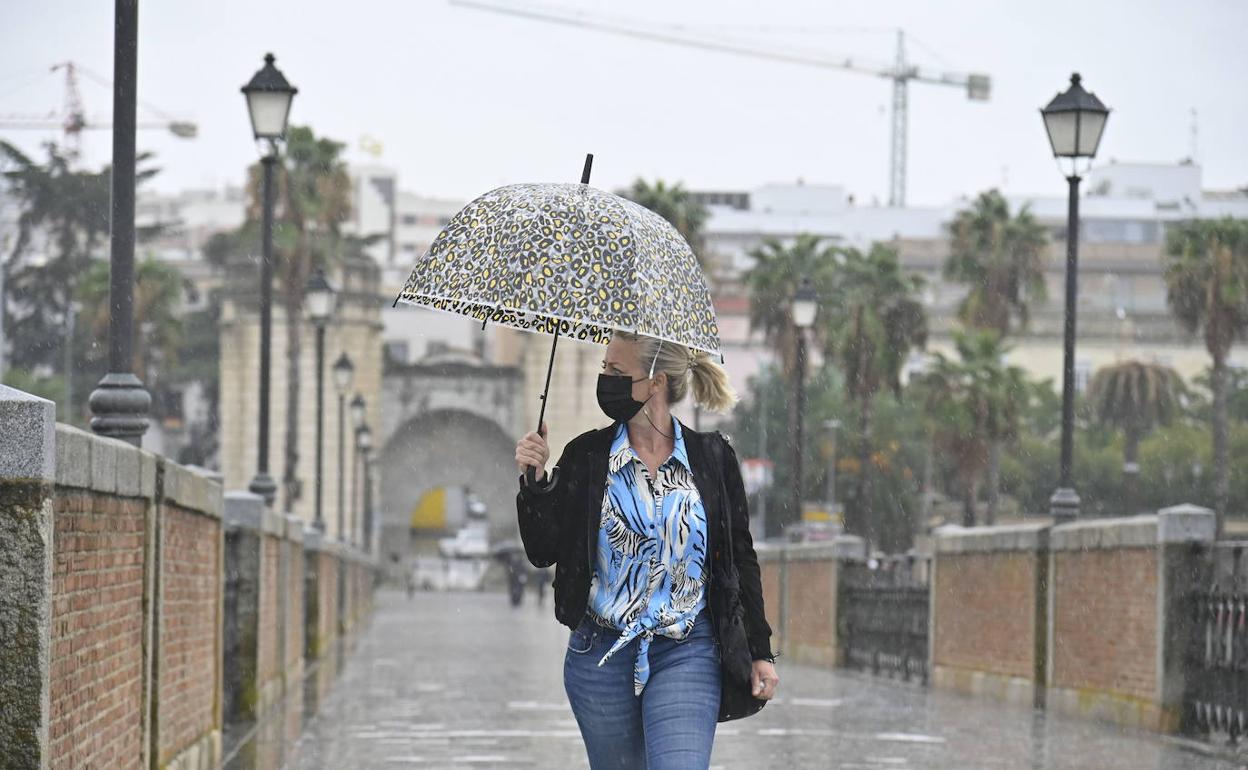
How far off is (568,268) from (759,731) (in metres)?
9.44

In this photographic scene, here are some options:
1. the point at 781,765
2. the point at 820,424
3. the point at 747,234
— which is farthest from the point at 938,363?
the point at 747,234

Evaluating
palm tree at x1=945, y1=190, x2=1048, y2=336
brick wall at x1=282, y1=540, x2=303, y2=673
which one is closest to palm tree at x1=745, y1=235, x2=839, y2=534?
palm tree at x1=945, y1=190, x2=1048, y2=336

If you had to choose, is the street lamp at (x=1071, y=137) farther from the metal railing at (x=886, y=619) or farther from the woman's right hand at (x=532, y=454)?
the woman's right hand at (x=532, y=454)

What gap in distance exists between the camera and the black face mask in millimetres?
5824

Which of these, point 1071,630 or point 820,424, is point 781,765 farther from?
point 820,424

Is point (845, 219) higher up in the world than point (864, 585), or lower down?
higher up

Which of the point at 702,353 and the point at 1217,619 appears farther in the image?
the point at 1217,619

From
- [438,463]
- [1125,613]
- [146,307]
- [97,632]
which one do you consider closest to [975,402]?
[146,307]

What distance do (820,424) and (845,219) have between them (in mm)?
43582

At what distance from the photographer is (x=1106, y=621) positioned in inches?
640

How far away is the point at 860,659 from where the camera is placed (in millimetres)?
26891

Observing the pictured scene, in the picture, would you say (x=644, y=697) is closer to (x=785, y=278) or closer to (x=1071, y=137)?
(x=1071, y=137)

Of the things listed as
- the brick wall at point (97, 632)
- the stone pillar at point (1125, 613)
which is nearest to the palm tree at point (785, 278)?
the stone pillar at point (1125, 613)

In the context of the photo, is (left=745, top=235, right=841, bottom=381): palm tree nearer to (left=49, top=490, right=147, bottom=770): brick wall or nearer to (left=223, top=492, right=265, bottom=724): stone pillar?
(left=223, top=492, right=265, bottom=724): stone pillar
